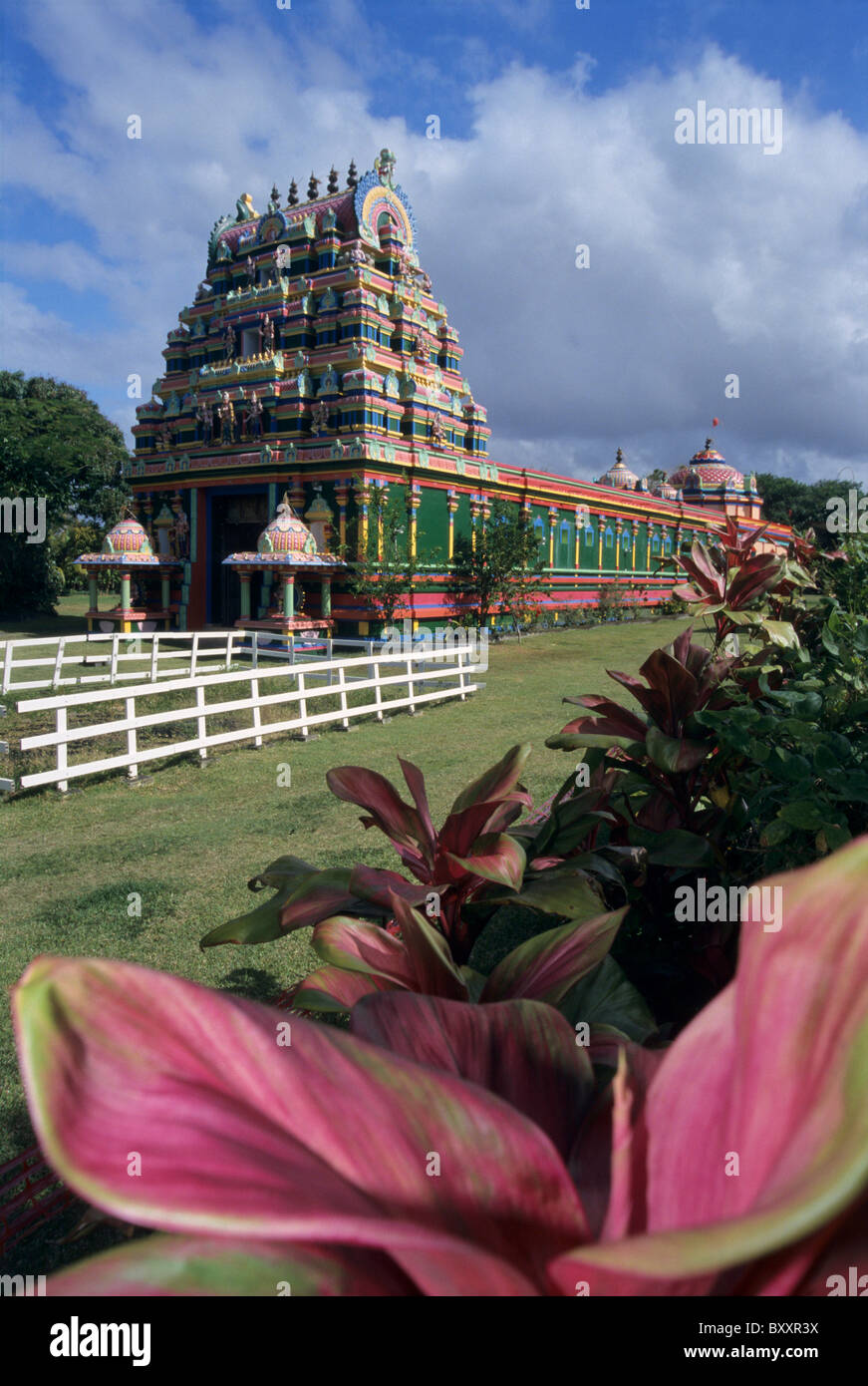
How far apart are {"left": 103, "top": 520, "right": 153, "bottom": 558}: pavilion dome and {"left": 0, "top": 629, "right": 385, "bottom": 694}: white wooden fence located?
2086mm

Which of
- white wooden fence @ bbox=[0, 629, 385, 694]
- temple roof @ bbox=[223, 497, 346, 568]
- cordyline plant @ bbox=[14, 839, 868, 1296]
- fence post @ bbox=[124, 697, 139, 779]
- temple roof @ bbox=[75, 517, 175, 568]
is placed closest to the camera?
cordyline plant @ bbox=[14, 839, 868, 1296]

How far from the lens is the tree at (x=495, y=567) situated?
18031 mm

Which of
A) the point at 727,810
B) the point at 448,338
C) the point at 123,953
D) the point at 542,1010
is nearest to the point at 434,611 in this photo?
the point at 448,338

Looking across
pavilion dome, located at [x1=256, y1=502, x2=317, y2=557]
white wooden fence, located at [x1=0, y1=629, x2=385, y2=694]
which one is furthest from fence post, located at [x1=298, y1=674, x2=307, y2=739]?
pavilion dome, located at [x1=256, y1=502, x2=317, y2=557]

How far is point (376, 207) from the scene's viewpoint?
18094mm

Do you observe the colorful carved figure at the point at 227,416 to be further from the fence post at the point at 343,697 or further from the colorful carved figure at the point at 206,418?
the fence post at the point at 343,697

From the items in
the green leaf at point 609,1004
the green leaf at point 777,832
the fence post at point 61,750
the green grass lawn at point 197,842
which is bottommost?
the green grass lawn at point 197,842

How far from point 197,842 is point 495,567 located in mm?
14028

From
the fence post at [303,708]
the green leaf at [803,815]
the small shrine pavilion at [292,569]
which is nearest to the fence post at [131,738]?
the fence post at [303,708]

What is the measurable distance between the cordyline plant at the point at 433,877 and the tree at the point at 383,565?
14.2 m

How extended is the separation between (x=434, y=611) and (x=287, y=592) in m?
3.69

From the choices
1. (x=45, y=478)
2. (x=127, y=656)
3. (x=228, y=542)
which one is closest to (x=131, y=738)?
(x=127, y=656)

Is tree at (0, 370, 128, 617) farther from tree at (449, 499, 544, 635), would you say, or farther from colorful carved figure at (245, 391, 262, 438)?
tree at (449, 499, 544, 635)

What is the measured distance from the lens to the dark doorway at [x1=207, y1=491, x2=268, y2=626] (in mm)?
18203
